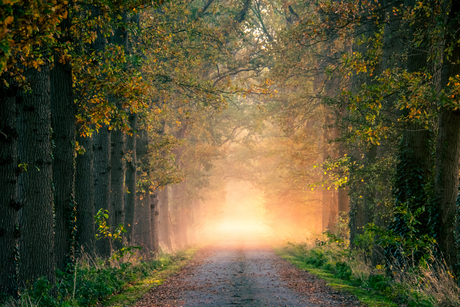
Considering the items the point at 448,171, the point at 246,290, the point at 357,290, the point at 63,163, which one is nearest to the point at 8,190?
the point at 63,163

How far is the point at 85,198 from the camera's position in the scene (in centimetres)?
1045

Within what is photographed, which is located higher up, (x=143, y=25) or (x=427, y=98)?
(x=143, y=25)

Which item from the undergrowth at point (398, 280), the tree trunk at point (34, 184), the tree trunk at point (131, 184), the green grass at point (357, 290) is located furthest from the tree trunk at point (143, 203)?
the tree trunk at point (34, 184)

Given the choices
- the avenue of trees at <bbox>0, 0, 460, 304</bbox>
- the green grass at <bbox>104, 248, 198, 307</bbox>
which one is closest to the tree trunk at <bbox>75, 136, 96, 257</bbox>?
the avenue of trees at <bbox>0, 0, 460, 304</bbox>

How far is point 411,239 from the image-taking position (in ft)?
26.9

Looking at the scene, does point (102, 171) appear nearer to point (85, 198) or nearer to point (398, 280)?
point (85, 198)

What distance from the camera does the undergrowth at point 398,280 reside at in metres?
6.59

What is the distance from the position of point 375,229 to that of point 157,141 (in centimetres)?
1362

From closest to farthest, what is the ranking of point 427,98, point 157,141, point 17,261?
1. point 17,261
2. point 427,98
3. point 157,141

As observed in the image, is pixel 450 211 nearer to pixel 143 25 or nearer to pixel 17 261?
pixel 17 261

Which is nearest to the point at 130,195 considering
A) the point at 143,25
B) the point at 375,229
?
the point at 143,25

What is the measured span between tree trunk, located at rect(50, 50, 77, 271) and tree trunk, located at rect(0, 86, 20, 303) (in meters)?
2.03

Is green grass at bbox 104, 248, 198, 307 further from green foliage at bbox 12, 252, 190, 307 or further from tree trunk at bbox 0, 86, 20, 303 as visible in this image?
tree trunk at bbox 0, 86, 20, 303

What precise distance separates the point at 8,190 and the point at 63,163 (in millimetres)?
2409
